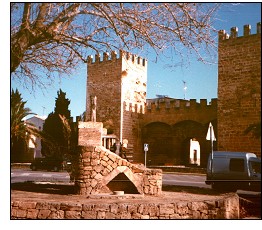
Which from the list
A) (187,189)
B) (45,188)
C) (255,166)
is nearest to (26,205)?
(45,188)

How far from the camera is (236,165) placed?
6074 millimetres

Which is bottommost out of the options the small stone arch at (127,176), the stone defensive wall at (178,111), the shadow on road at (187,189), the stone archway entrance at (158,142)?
the shadow on road at (187,189)

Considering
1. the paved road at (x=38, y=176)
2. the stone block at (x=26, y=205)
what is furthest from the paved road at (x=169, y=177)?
the stone block at (x=26, y=205)

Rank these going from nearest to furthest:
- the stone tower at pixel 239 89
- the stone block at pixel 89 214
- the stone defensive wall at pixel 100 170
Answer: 1. the stone block at pixel 89 214
2. the stone tower at pixel 239 89
3. the stone defensive wall at pixel 100 170

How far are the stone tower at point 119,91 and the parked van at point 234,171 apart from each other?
1649mm

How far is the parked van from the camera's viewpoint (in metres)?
5.84

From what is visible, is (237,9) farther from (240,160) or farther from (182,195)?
(182,195)

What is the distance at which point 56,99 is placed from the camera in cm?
640

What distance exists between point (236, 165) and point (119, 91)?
11.8 ft

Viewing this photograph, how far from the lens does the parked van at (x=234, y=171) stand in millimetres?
5836

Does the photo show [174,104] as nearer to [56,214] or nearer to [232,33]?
[232,33]

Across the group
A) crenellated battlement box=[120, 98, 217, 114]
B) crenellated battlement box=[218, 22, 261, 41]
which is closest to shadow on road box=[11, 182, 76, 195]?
crenellated battlement box=[120, 98, 217, 114]

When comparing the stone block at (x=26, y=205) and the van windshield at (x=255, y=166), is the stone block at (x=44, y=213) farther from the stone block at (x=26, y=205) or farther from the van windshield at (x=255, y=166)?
the van windshield at (x=255, y=166)
